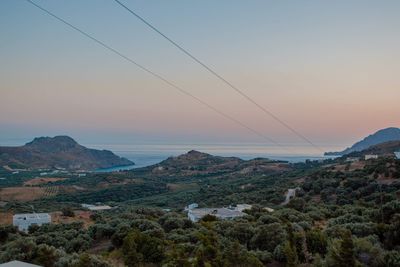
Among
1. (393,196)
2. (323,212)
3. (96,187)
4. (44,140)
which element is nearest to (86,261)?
(323,212)

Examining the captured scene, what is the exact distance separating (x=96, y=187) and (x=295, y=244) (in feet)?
238

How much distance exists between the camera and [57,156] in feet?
544

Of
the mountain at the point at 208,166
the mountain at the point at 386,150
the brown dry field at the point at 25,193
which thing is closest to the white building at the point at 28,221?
the brown dry field at the point at 25,193

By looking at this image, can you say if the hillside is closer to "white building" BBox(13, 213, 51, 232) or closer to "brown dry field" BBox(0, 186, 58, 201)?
"brown dry field" BBox(0, 186, 58, 201)

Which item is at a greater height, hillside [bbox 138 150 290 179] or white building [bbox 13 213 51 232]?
hillside [bbox 138 150 290 179]

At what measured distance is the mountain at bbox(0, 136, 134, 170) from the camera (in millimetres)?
140500

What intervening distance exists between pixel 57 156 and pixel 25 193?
10276 cm

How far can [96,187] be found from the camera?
80.1 meters

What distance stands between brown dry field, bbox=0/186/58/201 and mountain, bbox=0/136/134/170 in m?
62.0

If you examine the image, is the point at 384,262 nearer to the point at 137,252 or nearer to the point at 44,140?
the point at 137,252

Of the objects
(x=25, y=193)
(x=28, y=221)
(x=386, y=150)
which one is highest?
(x=386, y=150)

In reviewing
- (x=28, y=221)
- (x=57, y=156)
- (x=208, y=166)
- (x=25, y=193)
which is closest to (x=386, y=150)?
(x=208, y=166)

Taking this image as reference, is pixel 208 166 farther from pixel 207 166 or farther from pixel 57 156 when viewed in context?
pixel 57 156

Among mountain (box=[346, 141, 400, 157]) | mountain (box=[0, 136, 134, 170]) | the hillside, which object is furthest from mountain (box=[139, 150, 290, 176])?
mountain (box=[0, 136, 134, 170])
